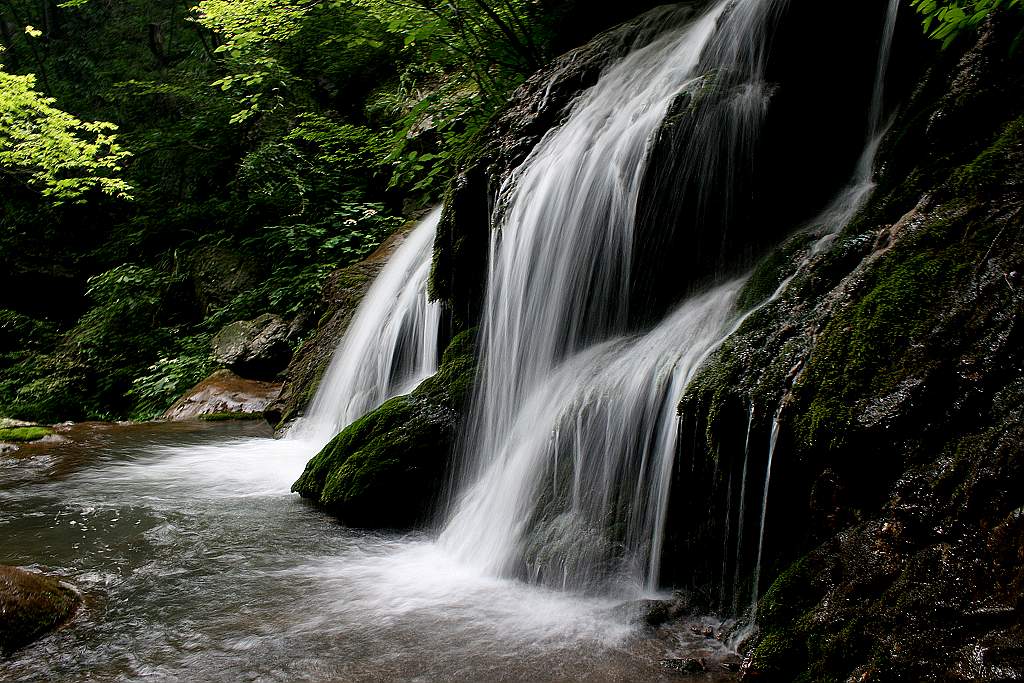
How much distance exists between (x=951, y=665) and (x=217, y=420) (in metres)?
9.07

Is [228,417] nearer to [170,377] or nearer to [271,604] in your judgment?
[170,377]

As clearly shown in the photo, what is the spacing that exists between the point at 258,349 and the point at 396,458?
23.3 feet

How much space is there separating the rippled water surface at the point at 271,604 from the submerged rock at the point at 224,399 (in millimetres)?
A: 4569

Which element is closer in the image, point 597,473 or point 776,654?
point 776,654

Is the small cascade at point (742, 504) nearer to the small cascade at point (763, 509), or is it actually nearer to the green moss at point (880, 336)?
the small cascade at point (763, 509)

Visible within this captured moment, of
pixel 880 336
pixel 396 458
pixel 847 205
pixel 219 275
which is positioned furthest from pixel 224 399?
pixel 880 336

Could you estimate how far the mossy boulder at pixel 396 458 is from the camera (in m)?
4.48

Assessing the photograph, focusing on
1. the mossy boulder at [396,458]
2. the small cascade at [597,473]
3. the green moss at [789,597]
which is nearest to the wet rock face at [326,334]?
the mossy boulder at [396,458]

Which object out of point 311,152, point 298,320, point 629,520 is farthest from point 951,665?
point 311,152

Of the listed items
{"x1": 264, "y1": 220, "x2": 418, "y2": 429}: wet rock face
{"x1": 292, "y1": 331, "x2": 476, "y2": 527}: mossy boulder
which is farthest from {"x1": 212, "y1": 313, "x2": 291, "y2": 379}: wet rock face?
{"x1": 292, "y1": 331, "x2": 476, "y2": 527}: mossy boulder

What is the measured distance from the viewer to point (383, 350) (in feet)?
24.2

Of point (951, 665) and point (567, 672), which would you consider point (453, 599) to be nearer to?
point (567, 672)

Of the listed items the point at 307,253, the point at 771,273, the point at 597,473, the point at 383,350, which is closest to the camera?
the point at 597,473

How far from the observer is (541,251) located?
4867 millimetres
